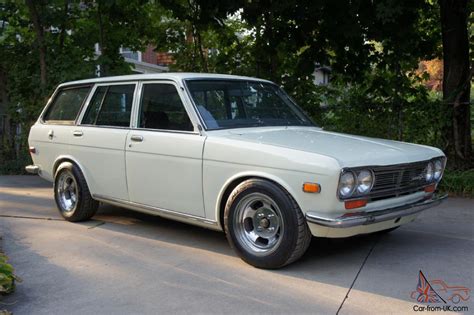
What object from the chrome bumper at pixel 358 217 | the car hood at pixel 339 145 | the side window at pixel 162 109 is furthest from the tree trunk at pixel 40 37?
the chrome bumper at pixel 358 217

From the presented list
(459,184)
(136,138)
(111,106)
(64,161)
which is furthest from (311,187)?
(459,184)

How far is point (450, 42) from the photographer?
853cm

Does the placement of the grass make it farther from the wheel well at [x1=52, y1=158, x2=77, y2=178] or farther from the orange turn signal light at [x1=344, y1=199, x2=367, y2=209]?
the wheel well at [x1=52, y1=158, x2=77, y2=178]

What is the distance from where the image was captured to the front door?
194 inches

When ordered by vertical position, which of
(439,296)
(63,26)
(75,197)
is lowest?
(439,296)

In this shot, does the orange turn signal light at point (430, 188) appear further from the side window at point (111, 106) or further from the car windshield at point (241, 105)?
the side window at point (111, 106)

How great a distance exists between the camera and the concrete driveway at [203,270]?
12.6 feet

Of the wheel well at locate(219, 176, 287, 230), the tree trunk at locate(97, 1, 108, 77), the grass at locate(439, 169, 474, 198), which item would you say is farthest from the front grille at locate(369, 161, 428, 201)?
→ the tree trunk at locate(97, 1, 108, 77)

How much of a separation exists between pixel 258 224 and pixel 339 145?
98 centimetres

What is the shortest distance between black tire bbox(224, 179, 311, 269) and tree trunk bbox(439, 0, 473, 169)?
16.2ft

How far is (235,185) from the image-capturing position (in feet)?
15.3

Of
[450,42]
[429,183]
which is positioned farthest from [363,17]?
[429,183]

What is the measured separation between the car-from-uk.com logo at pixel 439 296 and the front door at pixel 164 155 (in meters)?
1.99

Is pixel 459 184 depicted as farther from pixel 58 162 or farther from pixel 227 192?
pixel 58 162
